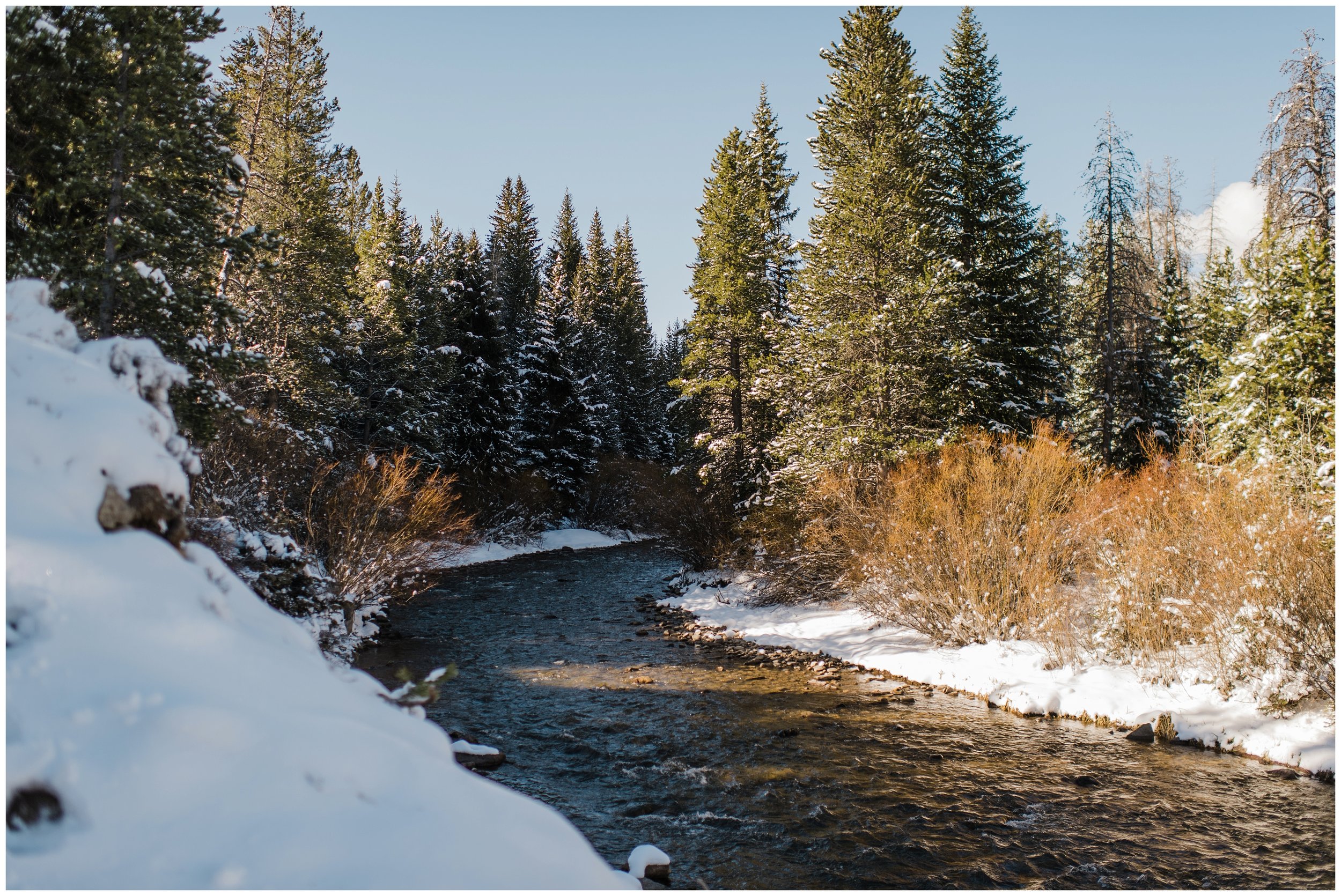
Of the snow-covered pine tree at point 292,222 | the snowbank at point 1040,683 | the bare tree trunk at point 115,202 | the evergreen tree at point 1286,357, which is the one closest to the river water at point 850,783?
the snowbank at point 1040,683

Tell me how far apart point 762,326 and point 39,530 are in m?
21.7

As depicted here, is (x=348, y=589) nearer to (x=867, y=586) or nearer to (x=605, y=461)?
(x=867, y=586)

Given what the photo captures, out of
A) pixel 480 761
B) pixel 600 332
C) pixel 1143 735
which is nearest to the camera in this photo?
pixel 480 761

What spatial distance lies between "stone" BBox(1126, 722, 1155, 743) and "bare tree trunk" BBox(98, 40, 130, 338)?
15211 mm

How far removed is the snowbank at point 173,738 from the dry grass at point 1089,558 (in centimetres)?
1112

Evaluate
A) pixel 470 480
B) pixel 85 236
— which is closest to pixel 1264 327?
pixel 85 236

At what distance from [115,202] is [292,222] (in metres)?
13.3

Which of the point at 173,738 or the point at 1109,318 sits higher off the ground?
the point at 1109,318

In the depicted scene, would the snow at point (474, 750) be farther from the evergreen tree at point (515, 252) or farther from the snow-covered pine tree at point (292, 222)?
the evergreen tree at point (515, 252)

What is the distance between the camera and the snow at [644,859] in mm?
7008

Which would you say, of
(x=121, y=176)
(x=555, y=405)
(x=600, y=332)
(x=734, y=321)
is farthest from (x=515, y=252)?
(x=121, y=176)

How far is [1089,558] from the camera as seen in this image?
48.3 ft

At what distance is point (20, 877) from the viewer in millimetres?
2959

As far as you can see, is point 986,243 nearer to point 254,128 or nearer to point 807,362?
point 807,362
